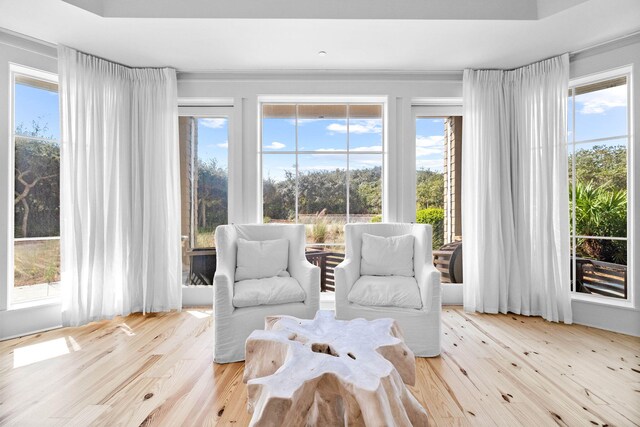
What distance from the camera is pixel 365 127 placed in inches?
149

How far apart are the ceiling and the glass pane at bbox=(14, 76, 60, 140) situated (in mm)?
467

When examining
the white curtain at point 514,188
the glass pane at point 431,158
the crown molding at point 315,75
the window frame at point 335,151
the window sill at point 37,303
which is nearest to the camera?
the window sill at point 37,303

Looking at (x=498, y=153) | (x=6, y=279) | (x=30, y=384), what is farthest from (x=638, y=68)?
(x=6, y=279)

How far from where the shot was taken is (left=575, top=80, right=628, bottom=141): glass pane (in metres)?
3.10

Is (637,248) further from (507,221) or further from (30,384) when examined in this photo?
(30,384)

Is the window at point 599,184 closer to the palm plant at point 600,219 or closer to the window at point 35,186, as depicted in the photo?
the palm plant at point 600,219

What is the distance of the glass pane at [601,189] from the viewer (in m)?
3.08

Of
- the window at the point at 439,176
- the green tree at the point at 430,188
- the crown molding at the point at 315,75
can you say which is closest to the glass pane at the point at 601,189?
the window at the point at 439,176

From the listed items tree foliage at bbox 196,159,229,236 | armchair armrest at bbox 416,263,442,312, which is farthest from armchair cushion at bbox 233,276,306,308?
tree foliage at bbox 196,159,229,236

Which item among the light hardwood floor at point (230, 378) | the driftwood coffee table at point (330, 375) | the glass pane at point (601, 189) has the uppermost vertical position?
the glass pane at point (601, 189)

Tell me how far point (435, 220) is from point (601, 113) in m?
1.85

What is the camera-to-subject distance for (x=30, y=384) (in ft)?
6.76

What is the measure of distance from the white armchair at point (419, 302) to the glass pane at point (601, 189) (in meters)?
1.74

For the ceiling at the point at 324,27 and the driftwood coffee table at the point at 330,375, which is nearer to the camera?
the driftwood coffee table at the point at 330,375
